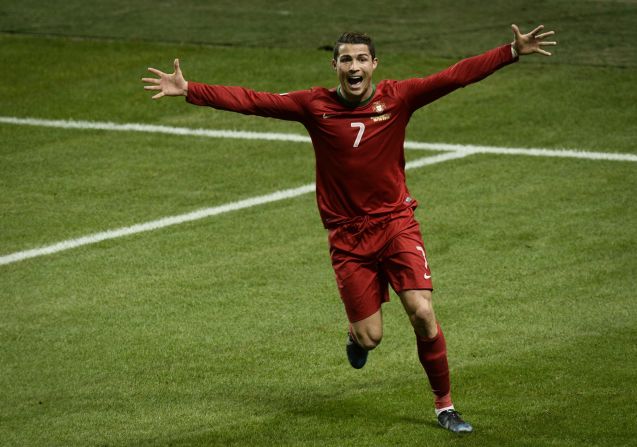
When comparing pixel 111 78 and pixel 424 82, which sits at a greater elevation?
pixel 424 82

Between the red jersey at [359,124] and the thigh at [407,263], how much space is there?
23cm

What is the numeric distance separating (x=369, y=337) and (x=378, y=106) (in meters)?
1.51

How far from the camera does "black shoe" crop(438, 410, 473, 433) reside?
8.62 meters

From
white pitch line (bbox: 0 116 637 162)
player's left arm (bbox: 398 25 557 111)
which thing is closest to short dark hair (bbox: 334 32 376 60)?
player's left arm (bbox: 398 25 557 111)

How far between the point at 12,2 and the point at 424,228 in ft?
47.4

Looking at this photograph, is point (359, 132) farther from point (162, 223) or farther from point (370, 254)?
point (162, 223)

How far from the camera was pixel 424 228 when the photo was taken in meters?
13.2

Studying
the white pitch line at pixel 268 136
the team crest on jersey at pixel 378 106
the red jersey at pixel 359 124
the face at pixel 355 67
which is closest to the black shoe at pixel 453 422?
the red jersey at pixel 359 124

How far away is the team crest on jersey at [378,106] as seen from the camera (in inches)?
357

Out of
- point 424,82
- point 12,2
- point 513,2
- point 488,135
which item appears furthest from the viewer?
point 12,2

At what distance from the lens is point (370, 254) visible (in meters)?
8.99

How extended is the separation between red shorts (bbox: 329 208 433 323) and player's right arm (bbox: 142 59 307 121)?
34.0 inches

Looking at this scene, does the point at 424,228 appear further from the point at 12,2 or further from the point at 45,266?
the point at 12,2

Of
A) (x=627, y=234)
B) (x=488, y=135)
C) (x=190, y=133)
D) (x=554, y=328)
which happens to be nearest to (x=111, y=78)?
(x=190, y=133)
